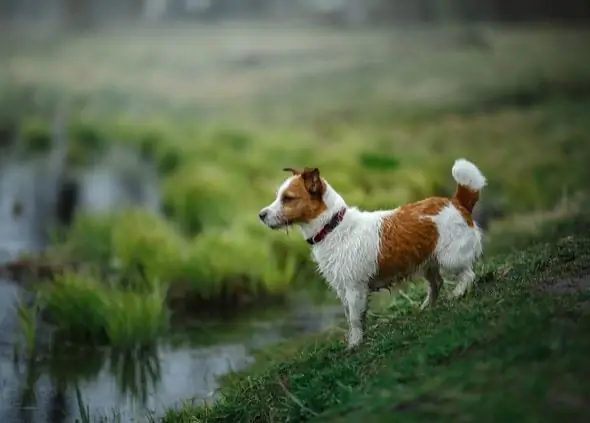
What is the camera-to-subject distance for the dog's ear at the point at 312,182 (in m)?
3.51

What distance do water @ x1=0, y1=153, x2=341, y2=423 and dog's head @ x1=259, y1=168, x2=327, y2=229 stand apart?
127cm

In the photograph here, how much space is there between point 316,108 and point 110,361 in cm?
227

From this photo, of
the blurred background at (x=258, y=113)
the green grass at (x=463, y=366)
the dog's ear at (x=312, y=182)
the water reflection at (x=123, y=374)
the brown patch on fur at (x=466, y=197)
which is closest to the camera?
the green grass at (x=463, y=366)

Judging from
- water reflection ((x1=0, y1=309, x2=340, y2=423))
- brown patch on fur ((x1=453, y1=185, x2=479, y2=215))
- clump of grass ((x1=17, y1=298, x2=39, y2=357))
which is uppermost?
brown patch on fur ((x1=453, y1=185, x2=479, y2=215))

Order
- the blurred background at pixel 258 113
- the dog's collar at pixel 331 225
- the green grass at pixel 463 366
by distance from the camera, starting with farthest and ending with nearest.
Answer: the blurred background at pixel 258 113, the dog's collar at pixel 331 225, the green grass at pixel 463 366

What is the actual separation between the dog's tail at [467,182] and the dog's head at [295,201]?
0.51 metres

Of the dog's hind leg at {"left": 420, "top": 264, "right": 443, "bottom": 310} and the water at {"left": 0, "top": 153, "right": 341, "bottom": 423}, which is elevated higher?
the dog's hind leg at {"left": 420, "top": 264, "right": 443, "bottom": 310}

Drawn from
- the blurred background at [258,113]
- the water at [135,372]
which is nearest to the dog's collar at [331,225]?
the water at [135,372]

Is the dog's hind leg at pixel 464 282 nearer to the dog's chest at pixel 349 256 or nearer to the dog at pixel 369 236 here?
the dog at pixel 369 236

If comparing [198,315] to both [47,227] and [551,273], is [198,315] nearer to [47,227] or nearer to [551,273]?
[47,227]

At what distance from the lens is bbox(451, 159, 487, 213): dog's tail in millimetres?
3684

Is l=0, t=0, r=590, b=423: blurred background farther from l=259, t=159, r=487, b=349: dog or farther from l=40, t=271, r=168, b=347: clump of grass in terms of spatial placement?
l=259, t=159, r=487, b=349: dog

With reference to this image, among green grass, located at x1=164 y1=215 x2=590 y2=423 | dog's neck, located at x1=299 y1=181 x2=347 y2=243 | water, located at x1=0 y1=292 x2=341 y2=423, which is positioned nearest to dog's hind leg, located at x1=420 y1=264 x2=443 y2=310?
green grass, located at x1=164 y1=215 x2=590 y2=423

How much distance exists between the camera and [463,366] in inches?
117
